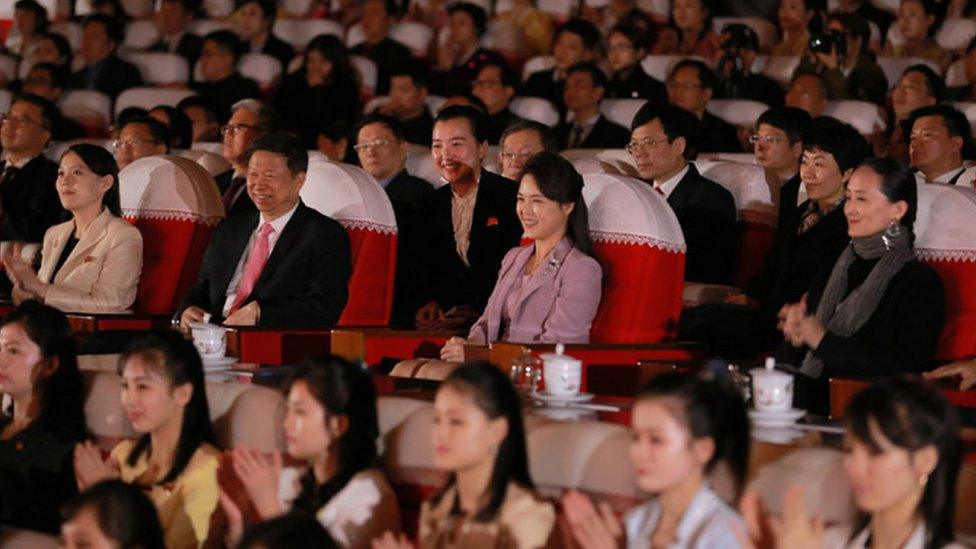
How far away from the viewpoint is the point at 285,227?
16.1 feet

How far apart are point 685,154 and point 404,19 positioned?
387 centimetres

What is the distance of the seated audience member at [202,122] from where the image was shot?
7316 millimetres

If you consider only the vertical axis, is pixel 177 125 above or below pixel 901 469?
above

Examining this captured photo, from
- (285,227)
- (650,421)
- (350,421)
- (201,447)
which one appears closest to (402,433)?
(350,421)

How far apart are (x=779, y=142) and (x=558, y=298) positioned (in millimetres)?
1433

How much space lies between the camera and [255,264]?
4.99m

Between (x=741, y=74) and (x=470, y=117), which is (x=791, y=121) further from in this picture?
(x=741, y=74)

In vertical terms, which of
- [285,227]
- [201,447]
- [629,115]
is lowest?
[201,447]

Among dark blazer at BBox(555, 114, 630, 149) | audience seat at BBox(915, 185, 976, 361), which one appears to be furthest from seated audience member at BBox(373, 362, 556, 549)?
dark blazer at BBox(555, 114, 630, 149)

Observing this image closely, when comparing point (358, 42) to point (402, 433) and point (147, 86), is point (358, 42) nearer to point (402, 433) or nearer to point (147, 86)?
point (147, 86)

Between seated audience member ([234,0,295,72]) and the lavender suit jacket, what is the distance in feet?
14.8

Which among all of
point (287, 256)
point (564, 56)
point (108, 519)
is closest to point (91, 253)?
point (287, 256)

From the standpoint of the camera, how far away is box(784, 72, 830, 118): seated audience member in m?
6.47

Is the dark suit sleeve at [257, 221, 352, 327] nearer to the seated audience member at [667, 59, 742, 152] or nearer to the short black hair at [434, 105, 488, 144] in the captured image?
the short black hair at [434, 105, 488, 144]
